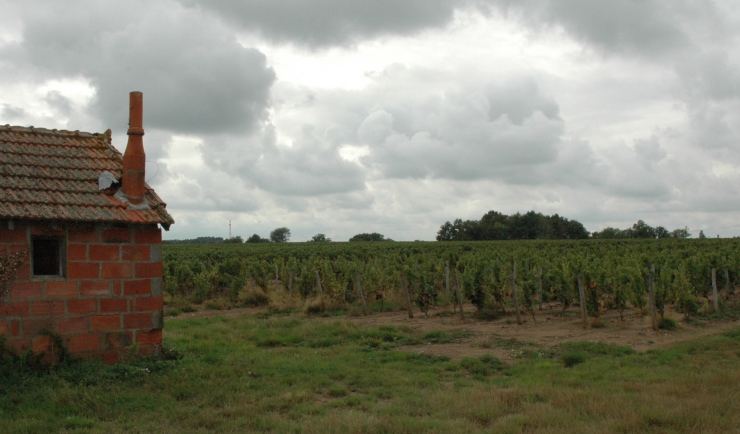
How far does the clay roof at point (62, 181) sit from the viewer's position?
384 inches

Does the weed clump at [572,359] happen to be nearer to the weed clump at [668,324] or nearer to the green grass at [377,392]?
the green grass at [377,392]

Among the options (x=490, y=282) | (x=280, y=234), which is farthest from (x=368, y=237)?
(x=490, y=282)

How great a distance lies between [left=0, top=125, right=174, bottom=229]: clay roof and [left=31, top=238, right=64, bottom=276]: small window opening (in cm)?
77

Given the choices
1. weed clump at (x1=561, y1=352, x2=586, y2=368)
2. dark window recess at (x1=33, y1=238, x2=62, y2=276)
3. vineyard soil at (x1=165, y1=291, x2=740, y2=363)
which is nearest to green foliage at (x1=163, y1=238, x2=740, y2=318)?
vineyard soil at (x1=165, y1=291, x2=740, y2=363)

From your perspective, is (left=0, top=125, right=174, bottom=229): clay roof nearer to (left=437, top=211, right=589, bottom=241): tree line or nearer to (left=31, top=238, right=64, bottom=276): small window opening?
(left=31, top=238, right=64, bottom=276): small window opening

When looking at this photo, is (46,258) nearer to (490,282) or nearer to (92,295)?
(92,295)

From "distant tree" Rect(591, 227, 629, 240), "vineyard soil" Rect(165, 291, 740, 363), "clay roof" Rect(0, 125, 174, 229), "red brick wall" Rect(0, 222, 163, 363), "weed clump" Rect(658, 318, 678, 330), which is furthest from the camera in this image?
"distant tree" Rect(591, 227, 629, 240)

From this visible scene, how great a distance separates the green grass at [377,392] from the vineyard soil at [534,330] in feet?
2.25

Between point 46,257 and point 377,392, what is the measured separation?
232 inches

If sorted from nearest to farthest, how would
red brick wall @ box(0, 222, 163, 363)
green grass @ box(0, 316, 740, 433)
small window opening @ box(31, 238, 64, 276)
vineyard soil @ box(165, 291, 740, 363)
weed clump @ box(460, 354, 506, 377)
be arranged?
green grass @ box(0, 316, 740, 433) < red brick wall @ box(0, 222, 163, 363) < small window opening @ box(31, 238, 64, 276) < weed clump @ box(460, 354, 506, 377) < vineyard soil @ box(165, 291, 740, 363)

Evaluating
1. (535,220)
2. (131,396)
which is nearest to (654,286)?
(131,396)

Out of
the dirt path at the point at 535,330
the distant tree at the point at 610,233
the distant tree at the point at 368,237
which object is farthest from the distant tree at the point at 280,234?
the dirt path at the point at 535,330

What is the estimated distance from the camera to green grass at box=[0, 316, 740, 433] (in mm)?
7285

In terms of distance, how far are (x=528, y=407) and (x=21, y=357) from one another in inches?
289
